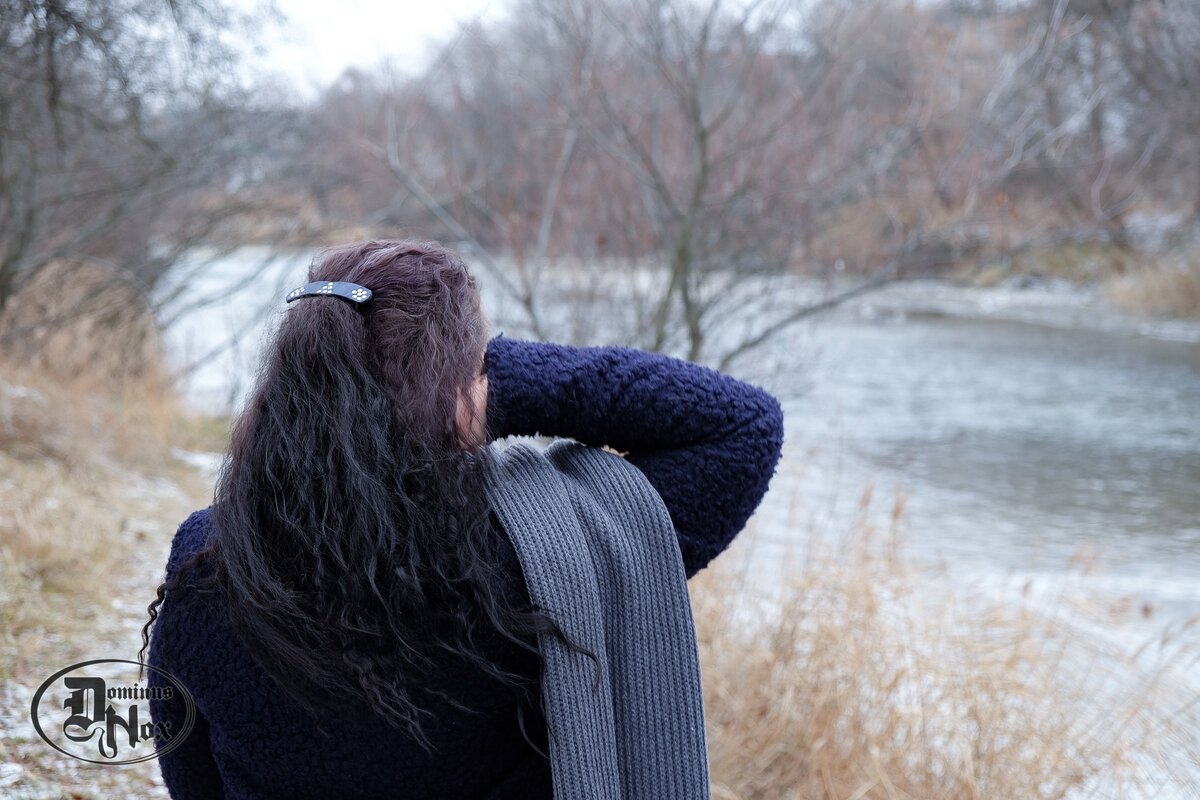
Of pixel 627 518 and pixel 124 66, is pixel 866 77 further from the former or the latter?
pixel 627 518

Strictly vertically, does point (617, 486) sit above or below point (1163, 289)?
above

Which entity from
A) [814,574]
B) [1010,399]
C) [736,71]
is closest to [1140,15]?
[736,71]

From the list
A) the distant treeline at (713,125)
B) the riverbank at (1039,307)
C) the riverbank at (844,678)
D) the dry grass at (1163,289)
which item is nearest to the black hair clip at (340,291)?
the riverbank at (844,678)

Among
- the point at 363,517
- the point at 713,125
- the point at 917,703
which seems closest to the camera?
the point at 363,517

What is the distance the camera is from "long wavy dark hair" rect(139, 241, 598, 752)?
115cm

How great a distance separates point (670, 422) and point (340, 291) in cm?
44

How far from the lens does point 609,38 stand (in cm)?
520

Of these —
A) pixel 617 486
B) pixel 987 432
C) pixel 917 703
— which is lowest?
pixel 987 432

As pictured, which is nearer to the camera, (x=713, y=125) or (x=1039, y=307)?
(x=713, y=125)

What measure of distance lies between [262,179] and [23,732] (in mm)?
8032

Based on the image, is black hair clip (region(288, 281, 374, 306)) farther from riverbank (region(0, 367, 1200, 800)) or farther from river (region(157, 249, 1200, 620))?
riverbank (region(0, 367, 1200, 800))

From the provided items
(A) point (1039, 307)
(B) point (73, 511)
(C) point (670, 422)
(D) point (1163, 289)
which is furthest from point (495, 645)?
(A) point (1039, 307)

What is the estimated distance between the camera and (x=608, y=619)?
1311 millimetres

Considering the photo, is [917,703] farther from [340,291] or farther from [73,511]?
[73,511]
